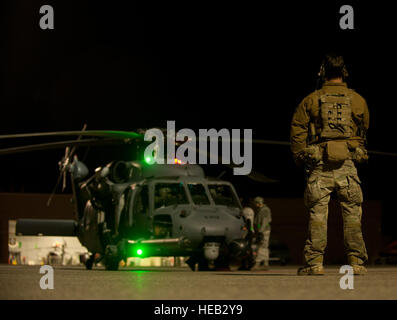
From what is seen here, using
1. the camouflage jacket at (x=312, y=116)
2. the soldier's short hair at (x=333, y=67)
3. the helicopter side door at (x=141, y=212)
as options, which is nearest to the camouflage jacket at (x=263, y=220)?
the helicopter side door at (x=141, y=212)

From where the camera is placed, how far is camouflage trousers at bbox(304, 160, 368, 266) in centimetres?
776

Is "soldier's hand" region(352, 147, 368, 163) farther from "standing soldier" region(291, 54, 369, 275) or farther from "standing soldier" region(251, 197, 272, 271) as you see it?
"standing soldier" region(251, 197, 272, 271)

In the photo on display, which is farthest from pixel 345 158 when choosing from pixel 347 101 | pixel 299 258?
pixel 299 258

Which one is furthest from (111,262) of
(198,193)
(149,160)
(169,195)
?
(149,160)

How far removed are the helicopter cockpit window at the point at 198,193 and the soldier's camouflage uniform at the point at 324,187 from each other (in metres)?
5.86

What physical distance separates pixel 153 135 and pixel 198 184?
1328 millimetres

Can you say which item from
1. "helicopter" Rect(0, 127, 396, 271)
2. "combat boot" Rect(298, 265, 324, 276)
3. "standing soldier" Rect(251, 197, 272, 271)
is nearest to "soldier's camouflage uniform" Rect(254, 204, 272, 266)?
"standing soldier" Rect(251, 197, 272, 271)

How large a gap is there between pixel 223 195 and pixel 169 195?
1.04 metres

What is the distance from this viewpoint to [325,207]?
25.8 feet


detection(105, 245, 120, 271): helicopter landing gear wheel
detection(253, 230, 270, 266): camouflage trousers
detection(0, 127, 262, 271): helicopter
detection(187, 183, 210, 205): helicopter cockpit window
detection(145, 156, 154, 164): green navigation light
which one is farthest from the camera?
detection(253, 230, 270, 266): camouflage trousers

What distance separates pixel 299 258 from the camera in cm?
3522

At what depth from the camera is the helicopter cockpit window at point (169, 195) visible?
13.8 meters

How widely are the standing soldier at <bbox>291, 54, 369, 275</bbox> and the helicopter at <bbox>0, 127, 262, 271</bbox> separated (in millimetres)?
4624

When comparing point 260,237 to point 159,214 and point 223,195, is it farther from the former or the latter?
point 159,214
